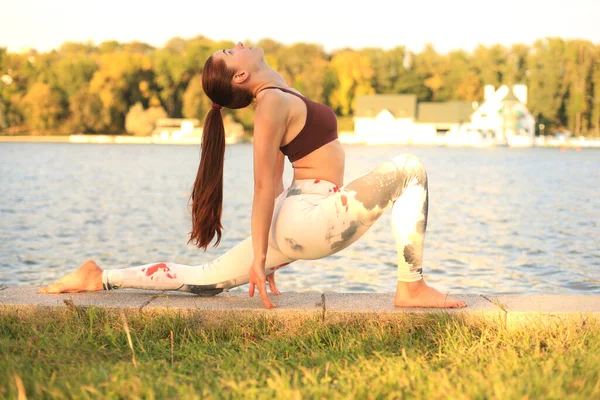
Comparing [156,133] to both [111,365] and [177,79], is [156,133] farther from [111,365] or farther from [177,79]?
[111,365]

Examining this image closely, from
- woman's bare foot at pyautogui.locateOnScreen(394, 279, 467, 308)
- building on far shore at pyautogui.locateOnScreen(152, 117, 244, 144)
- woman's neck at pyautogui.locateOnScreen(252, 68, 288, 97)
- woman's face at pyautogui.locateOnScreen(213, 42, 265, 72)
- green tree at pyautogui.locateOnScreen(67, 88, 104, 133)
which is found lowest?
building on far shore at pyautogui.locateOnScreen(152, 117, 244, 144)

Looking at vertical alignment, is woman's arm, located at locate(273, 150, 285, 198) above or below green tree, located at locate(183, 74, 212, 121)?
above

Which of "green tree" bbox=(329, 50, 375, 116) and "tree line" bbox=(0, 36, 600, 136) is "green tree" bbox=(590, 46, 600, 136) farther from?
"green tree" bbox=(329, 50, 375, 116)

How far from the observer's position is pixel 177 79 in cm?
7350

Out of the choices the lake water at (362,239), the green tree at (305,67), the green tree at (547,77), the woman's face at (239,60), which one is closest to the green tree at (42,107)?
the green tree at (305,67)

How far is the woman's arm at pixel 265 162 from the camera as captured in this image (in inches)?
121

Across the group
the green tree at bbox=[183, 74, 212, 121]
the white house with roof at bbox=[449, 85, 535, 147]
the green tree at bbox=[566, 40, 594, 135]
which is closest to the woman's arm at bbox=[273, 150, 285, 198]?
the white house with roof at bbox=[449, 85, 535, 147]

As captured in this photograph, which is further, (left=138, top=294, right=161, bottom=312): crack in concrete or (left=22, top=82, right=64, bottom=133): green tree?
(left=22, top=82, right=64, bottom=133): green tree

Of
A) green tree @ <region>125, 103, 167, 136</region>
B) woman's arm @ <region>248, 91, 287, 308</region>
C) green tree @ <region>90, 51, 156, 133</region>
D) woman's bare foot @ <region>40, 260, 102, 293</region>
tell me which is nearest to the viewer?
woman's arm @ <region>248, 91, 287, 308</region>

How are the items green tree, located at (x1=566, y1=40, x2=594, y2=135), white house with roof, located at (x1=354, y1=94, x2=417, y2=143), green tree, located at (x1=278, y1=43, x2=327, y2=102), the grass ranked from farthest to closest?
white house with roof, located at (x1=354, y1=94, x2=417, y2=143) → green tree, located at (x1=278, y1=43, x2=327, y2=102) → green tree, located at (x1=566, y1=40, x2=594, y2=135) → the grass

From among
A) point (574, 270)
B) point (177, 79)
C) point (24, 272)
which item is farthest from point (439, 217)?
point (177, 79)

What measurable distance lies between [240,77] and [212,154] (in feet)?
1.18

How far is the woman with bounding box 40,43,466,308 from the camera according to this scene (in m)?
3.12

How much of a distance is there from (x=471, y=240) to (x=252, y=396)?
912 cm
